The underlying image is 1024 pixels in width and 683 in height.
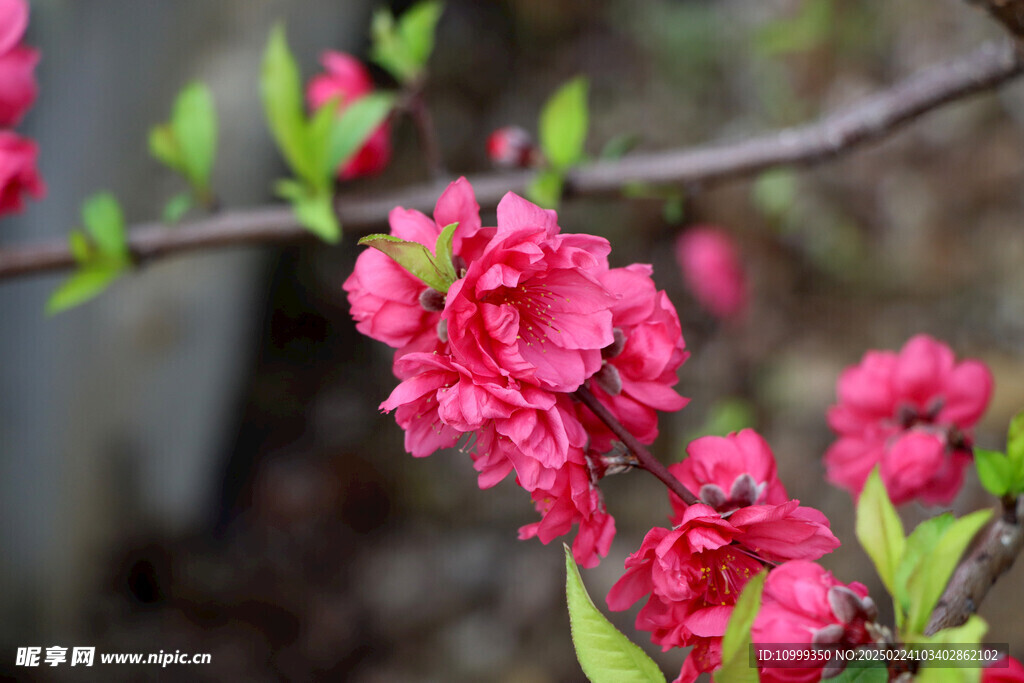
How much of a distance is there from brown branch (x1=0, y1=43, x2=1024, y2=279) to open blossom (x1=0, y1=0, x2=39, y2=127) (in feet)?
0.63

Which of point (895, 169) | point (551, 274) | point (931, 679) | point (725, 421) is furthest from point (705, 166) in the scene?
point (895, 169)

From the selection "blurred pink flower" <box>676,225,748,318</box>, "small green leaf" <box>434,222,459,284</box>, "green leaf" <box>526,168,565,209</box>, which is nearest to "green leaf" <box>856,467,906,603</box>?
"small green leaf" <box>434,222,459,284</box>

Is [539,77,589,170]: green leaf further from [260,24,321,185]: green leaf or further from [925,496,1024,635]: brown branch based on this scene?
[925,496,1024,635]: brown branch

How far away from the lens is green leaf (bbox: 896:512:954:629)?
1.35 feet

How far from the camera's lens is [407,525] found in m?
1.78

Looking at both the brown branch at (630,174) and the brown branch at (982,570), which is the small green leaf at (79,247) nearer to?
the brown branch at (630,174)

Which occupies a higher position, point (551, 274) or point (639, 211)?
point (551, 274)

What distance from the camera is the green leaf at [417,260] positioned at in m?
0.38

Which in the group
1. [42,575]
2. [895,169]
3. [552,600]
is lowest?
[552,600]

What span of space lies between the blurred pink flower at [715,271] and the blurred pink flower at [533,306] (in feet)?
4.06

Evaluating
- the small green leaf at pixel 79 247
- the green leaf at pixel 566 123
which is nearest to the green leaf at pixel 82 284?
the small green leaf at pixel 79 247

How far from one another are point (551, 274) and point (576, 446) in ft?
0.33

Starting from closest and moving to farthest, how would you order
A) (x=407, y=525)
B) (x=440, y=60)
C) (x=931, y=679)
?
1. (x=931, y=679)
2. (x=407, y=525)
3. (x=440, y=60)

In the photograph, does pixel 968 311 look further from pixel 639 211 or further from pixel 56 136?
pixel 56 136
